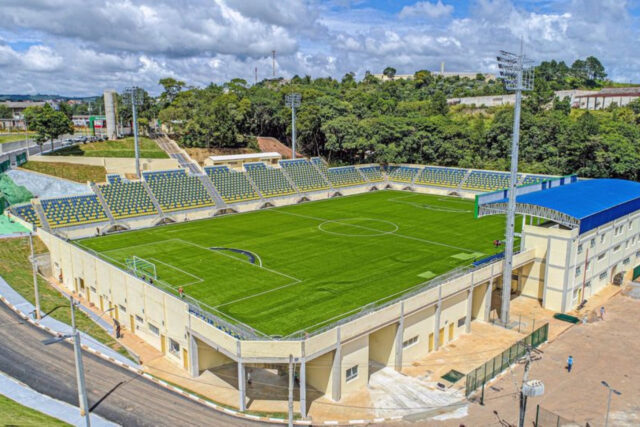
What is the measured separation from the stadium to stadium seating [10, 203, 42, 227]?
0.18 meters

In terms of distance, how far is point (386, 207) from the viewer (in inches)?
2783

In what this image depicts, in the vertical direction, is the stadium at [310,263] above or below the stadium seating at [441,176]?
below

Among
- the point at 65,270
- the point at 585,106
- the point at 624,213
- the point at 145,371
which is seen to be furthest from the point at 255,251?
the point at 585,106

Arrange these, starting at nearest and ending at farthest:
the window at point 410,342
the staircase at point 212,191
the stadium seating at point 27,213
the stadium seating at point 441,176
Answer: the window at point 410,342 < the stadium seating at point 27,213 < the staircase at point 212,191 < the stadium seating at point 441,176

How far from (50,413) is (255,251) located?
25.9 meters

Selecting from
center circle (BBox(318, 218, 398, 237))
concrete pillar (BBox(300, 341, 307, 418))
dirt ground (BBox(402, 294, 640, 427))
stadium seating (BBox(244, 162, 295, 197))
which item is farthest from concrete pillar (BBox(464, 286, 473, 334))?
stadium seating (BBox(244, 162, 295, 197))

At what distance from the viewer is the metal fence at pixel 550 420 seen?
2392 cm

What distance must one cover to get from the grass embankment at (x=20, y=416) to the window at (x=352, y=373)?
1443cm

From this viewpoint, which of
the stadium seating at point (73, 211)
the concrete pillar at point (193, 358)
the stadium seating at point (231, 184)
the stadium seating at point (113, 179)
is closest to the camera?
the concrete pillar at point (193, 358)

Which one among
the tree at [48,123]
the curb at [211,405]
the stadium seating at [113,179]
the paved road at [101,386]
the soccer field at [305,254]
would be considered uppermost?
the tree at [48,123]

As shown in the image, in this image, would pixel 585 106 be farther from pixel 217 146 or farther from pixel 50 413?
pixel 50 413

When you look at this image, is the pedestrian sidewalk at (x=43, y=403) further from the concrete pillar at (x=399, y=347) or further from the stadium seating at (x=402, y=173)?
the stadium seating at (x=402, y=173)

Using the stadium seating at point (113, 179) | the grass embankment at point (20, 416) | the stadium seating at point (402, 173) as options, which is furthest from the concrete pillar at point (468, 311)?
the stadium seating at point (402, 173)

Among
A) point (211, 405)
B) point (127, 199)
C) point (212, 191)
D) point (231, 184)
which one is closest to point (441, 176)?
point (231, 184)
